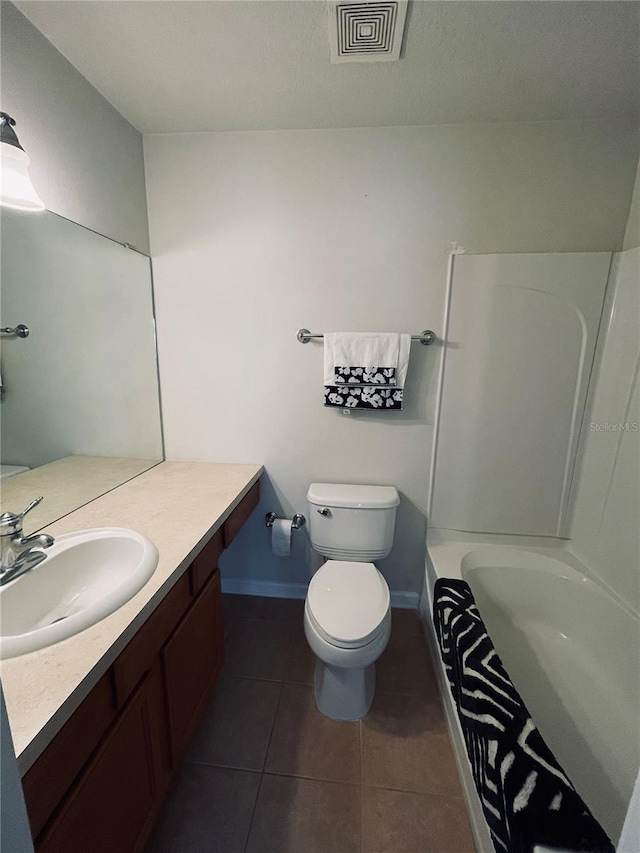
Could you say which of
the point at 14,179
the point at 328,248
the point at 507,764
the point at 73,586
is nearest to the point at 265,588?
the point at 73,586

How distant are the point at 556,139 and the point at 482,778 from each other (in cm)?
226

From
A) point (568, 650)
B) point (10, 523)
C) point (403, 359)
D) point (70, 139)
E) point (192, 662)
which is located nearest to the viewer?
point (10, 523)

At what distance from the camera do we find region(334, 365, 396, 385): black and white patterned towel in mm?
1627

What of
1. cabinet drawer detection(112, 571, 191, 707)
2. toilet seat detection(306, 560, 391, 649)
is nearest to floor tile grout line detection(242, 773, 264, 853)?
toilet seat detection(306, 560, 391, 649)

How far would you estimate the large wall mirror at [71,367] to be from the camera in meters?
1.12

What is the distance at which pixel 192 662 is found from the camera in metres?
1.17

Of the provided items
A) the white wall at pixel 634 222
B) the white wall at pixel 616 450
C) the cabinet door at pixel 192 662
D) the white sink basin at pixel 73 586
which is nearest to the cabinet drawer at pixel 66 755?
the white sink basin at pixel 73 586

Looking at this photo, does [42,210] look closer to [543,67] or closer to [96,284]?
[96,284]

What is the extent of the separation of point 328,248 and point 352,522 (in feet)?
4.24

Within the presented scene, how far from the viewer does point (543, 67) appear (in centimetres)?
120

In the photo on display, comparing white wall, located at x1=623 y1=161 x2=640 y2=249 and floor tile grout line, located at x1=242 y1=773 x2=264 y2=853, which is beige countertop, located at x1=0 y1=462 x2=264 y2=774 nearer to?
floor tile grout line, located at x1=242 y1=773 x2=264 y2=853

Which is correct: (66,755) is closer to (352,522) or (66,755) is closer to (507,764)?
(507,764)

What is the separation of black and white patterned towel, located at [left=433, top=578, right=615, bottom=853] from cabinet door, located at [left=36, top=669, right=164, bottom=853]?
0.87 metres

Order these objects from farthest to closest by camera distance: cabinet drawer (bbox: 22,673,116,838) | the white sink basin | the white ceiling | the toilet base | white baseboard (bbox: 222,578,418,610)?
white baseboard (bbox: 222,578,418,610), the toilet base, the white ceiling, the white sink basin, cabinet drawer (bbox: 22,673,116,838)
